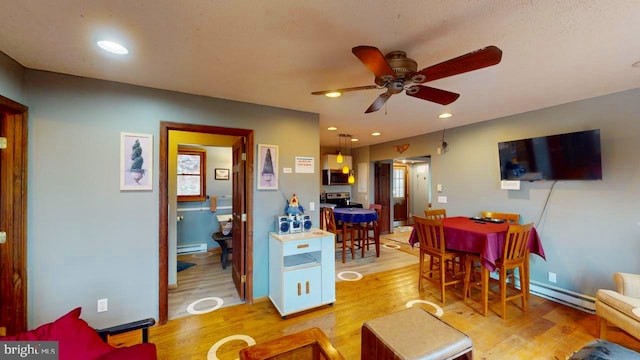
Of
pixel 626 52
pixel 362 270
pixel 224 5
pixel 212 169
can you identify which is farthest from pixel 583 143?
pixel 212 169

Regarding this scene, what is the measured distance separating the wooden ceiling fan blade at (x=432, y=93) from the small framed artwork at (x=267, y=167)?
1695mm

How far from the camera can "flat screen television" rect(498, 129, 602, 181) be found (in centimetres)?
269

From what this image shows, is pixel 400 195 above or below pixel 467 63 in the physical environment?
below

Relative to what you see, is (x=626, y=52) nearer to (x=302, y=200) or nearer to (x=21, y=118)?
(x=302, y=200)

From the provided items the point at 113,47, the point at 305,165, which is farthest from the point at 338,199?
the point at 113,47

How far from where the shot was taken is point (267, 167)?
295 cm

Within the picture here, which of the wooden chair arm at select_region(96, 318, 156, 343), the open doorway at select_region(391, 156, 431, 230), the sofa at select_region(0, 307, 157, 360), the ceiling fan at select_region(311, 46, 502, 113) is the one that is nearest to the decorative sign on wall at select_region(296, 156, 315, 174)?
the ceiling fan at select_region(311, 46, 502, 113)

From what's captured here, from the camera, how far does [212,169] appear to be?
521cm

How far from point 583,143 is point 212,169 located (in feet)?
19.0

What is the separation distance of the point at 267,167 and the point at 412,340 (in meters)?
2.20

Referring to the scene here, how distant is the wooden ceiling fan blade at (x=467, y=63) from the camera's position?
1308 millimetres

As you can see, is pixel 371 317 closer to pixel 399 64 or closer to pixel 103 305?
pixel 399 64

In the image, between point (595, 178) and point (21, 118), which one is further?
point (595, 178)

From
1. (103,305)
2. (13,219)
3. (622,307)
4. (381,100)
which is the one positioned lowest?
(103,305)
